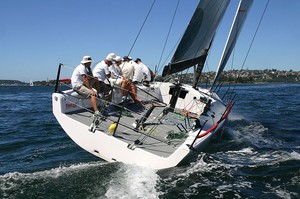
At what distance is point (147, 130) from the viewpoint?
300 inches

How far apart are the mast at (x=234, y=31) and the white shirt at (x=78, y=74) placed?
5104 millimetres

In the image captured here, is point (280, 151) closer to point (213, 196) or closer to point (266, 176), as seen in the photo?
point (266, 176)

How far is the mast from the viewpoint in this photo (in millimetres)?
11000

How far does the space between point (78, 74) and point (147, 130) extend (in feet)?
7.76

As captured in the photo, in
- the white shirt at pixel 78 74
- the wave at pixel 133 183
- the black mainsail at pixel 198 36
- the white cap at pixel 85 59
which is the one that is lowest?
the wave at pixel 133 183

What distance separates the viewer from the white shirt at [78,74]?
797 cm

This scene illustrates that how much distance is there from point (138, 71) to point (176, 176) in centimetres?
510

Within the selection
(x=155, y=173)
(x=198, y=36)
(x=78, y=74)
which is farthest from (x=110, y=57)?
(x=155, y=173)

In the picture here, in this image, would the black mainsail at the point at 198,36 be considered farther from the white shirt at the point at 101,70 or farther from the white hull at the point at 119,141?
the white hull at the point at 119,141

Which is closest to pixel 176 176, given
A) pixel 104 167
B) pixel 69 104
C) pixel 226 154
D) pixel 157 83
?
pixel 104 167

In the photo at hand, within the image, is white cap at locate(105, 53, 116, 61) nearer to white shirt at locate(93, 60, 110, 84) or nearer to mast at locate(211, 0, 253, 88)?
white shirt at locate(93, 60, 110, 84)

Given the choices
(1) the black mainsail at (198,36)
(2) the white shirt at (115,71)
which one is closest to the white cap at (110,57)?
(2) the white shirt at (115,71)

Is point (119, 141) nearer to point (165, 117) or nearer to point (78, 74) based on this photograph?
point (78, 74)

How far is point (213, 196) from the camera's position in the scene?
5195 millimetres
